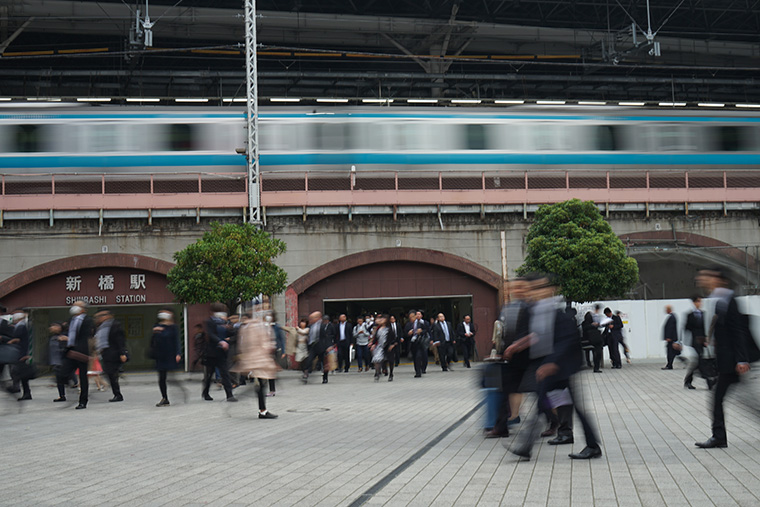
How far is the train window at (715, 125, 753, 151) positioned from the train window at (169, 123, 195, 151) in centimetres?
1940

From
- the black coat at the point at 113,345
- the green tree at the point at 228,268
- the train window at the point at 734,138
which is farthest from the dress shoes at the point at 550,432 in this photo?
Result: the train window at the point at 734,138

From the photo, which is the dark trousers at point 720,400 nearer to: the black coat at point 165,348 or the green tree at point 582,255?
the black coat at point 165,348

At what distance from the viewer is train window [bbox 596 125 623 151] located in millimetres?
29906

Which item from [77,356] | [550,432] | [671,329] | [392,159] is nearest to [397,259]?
[392,159]

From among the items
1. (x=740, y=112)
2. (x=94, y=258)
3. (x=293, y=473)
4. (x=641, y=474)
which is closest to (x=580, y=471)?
(x=641, y=474)

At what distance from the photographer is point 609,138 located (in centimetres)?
2997

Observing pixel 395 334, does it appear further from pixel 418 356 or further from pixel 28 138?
pixel 28 138

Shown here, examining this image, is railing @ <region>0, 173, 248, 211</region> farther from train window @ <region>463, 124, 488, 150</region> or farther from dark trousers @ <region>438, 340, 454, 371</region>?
dark trousers @ <region>438, 340, 454, 371</region>

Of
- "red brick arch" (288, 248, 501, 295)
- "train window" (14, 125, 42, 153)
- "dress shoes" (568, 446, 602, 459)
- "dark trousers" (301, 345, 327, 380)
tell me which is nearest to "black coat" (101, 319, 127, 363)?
"dark trousers" (301, 345, 327, 380)

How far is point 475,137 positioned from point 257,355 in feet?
60.6

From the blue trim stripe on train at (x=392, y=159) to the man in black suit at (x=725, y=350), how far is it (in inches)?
816

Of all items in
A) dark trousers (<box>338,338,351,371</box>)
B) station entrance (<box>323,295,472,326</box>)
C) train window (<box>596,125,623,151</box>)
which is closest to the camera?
dark trousers (<box>338,338,351,371</box>)

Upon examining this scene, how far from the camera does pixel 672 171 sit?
29625 mm

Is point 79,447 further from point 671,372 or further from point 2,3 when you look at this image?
point 2,3
